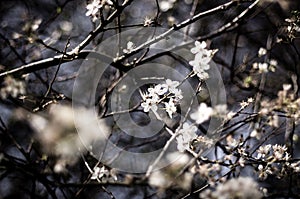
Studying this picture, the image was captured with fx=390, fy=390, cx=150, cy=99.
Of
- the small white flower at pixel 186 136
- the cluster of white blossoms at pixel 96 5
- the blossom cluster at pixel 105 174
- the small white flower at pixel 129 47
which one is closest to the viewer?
the small white flower at pixel 186 136

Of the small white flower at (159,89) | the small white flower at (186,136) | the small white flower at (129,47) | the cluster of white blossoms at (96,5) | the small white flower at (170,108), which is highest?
the small white flower at (129,47)

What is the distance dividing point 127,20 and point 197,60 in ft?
7.41

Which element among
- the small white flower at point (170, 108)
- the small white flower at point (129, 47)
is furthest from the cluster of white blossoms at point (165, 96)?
the small white flower at point (129, 47)

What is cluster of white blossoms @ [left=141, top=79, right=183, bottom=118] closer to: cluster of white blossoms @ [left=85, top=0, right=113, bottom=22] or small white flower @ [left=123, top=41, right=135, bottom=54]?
small white flower @ [left=123, top=41, right=135, bottom=54]

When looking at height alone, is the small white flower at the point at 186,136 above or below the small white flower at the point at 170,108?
below

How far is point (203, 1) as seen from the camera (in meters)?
4.21

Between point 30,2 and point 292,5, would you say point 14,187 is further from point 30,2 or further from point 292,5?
point 292,5

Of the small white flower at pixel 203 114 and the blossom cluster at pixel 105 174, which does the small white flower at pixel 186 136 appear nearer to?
the small white flower at pixel 203 114

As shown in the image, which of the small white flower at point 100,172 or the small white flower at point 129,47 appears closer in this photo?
the small white flower at point 100,172

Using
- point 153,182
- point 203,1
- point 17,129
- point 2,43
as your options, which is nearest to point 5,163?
point 153,182

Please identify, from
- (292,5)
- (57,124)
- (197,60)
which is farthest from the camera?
(292,5)

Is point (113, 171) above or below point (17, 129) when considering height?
below

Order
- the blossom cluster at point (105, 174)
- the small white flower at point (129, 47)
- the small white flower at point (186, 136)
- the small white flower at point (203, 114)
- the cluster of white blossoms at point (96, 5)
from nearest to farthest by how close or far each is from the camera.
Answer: the small white flower at point (203, 114)
the small white flower at point (186, 136)
the cluster of white blossoms at point (96, 5)
the blossom cluster at point (105, 174)
the small white flower at point (129, 47)

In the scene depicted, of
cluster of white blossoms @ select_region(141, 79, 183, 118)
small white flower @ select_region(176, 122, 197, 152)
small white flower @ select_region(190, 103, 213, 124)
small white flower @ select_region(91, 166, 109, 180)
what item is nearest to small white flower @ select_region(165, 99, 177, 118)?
cluster of white blossoms @ select_region(141, 79, 183, 118)
